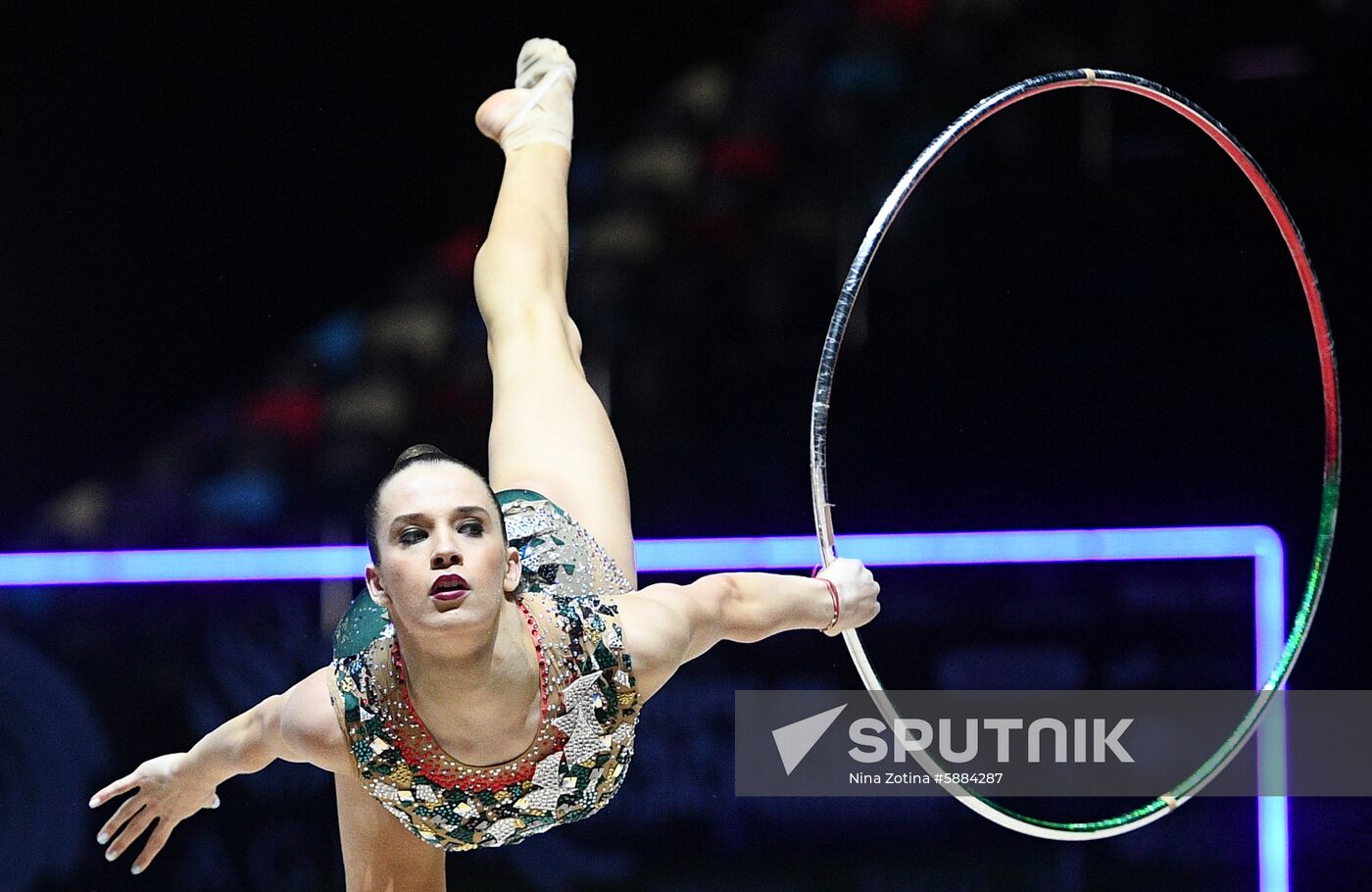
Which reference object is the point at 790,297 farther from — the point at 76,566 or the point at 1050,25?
the point at 76,566

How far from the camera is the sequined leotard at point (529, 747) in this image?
2.33m

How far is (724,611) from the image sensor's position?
9.00ft

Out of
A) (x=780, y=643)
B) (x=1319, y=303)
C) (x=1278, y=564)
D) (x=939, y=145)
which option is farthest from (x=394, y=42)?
(x=1278, y=564)

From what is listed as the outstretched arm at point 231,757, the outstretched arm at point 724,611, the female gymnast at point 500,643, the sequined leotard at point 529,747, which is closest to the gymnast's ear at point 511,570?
the female gymnast at point 500,643

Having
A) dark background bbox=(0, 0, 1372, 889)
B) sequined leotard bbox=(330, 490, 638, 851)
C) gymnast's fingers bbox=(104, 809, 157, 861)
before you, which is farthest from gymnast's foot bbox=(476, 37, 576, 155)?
gymnast's fingers bbox=(104, 809, 157, 861)

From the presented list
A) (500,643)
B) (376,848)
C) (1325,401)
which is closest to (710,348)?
(1325,401)

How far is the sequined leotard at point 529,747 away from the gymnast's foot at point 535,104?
4.31ft

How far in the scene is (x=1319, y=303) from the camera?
3432 millimetres

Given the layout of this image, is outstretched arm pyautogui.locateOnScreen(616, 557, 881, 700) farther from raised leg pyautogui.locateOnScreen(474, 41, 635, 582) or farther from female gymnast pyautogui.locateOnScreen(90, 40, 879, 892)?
raised leg pyautogui.locateOnScreen(474, 41, 635, 582)

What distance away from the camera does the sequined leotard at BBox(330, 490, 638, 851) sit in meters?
2.33

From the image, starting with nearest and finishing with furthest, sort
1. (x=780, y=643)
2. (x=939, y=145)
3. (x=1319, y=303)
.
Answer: (x=939, y=145)
(x=1319, y=303)
(x=780, y=643)

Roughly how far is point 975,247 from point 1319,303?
851mm

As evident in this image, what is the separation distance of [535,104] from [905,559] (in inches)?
56.9

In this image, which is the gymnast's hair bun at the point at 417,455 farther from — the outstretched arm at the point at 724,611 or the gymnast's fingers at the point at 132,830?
the gymnast's fingers at the point at 132,830
